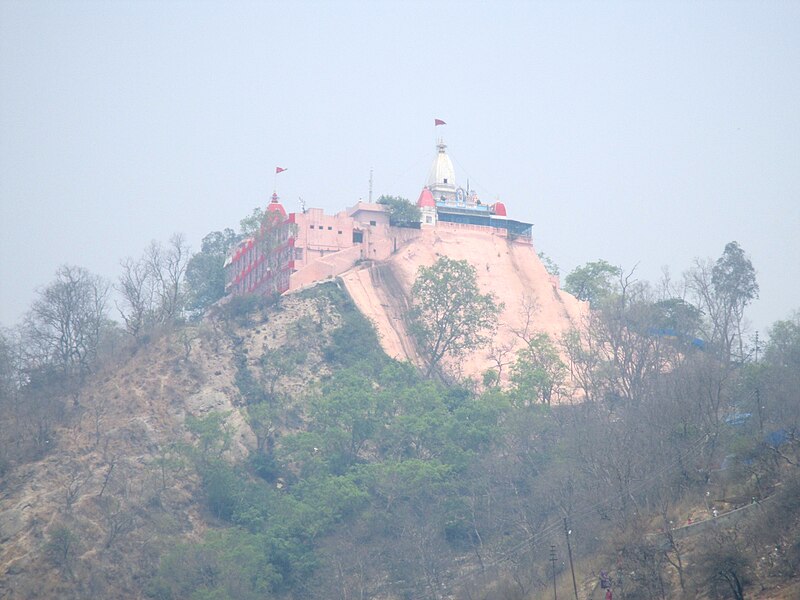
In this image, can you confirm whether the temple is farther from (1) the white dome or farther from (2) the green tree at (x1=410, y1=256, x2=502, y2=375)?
(2) the green tree at (x1=410, y1=256, x2=502, y2=375)

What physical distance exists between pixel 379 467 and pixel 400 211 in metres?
20.8

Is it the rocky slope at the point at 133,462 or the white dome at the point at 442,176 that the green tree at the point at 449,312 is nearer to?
the rocky slope at the point at 133,462

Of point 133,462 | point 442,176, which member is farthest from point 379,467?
point 442,176

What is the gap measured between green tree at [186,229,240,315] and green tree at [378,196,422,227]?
14.4m

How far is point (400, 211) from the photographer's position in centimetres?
6725

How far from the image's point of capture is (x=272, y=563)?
4684 centimetres

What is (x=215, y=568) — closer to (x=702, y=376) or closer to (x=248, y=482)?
(x=248, y=482)

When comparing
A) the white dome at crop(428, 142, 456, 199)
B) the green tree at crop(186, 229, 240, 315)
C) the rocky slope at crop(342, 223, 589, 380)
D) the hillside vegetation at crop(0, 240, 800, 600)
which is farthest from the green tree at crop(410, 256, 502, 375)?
the green tree at crop(186, 229, 240, 315)

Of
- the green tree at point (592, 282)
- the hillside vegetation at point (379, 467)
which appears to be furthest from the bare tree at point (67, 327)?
the green tree at point (592, 282)

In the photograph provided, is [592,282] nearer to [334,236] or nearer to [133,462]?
[334,236]

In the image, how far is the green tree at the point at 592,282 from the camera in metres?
72.4

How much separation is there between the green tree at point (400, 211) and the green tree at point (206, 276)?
14.4m

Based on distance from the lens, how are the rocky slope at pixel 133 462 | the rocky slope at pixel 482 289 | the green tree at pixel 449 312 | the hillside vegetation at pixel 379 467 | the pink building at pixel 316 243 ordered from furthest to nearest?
the pink building at pixel 316 243 → the rocky slope at pixel 482 289 → the green tree at pixel 449 312 → the rocky slope at pixel 133 462 → the hillside vegetation at pixel 379 467

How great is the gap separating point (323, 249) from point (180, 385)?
13.5 metres
